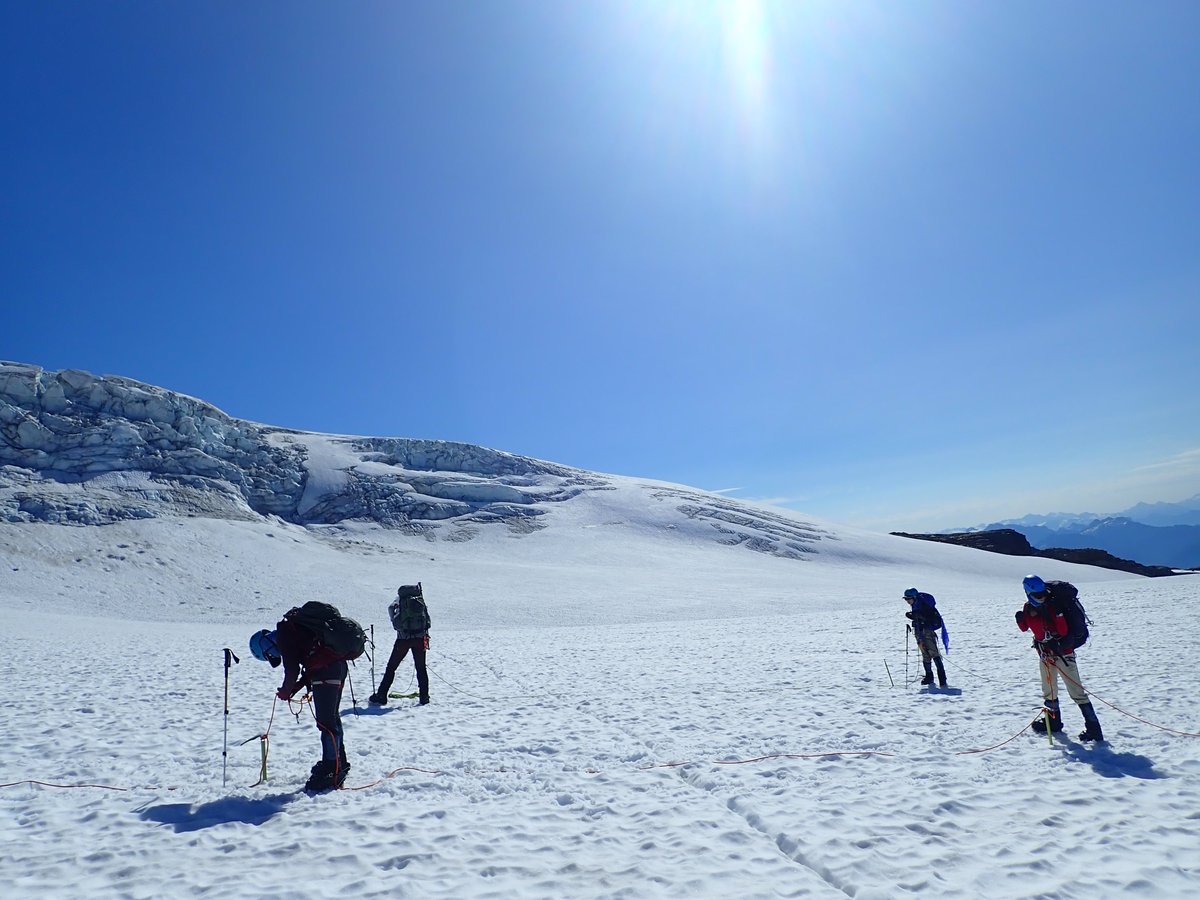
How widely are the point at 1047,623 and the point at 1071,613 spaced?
0.34 meters

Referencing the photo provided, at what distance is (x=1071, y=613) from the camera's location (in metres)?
9.02

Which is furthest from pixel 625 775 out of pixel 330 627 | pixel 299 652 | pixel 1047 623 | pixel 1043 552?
pixel 1043 552

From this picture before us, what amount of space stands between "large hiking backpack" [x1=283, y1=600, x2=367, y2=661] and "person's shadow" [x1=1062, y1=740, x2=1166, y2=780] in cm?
926

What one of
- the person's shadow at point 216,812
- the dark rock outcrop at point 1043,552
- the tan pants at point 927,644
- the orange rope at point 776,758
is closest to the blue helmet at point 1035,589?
the orange rope at point 776,758

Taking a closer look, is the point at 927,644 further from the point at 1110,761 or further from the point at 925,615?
the point at 1110,761

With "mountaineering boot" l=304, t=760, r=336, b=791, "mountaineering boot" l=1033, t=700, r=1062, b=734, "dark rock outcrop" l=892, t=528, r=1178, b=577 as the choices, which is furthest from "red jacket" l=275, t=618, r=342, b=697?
"dark rock outcrop" l=892, t=528, r=1178, b=577

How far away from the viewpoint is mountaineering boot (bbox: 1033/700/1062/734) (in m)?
8.84

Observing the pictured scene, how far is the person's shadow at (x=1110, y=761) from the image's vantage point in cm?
735

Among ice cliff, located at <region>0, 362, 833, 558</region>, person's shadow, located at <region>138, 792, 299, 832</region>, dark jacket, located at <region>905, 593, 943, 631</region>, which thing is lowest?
person's shadow, located at <region>138, 792, 299, 832</region>

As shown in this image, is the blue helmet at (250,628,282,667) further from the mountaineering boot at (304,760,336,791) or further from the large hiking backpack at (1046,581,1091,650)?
the large hiking backpack at (1046,581,1091,650)

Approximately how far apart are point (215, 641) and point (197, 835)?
2052 centimetres

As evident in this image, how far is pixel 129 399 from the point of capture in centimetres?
6369

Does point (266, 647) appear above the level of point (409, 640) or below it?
above

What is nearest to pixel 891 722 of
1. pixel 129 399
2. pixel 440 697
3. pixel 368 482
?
pixel 440 697
